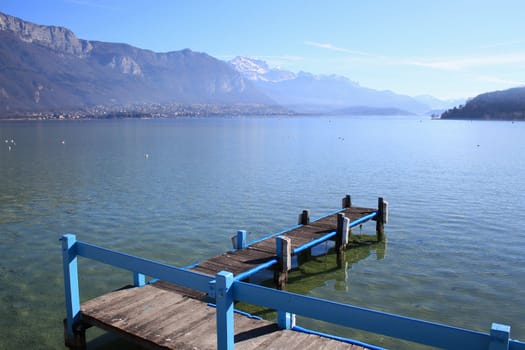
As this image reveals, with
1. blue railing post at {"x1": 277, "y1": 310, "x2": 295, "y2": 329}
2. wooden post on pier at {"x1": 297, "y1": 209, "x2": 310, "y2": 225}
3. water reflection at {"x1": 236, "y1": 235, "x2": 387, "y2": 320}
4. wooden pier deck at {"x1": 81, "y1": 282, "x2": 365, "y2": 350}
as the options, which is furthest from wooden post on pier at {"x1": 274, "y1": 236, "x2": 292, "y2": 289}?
blue railing post at {"x1": 277, "y1": 310, "x2": 295, "y2": 329}

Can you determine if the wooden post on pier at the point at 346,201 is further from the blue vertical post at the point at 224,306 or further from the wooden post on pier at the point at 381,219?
the blue vertical post at the point at 224,306

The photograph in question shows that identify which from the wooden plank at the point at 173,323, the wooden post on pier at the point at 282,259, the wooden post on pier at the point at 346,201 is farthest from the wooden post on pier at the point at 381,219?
the wooden plank at the point at 173,323

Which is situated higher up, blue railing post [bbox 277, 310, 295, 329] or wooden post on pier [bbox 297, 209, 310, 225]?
blue railing post [bbox 277, 310, 295, 329]

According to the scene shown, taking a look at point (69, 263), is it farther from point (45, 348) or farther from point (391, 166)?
point (391, 166)

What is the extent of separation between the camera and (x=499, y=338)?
14.9ft

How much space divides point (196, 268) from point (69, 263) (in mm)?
4310

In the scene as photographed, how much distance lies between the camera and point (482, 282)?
45.4 feet

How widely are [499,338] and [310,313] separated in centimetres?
206

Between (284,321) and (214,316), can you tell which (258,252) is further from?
(284,321)

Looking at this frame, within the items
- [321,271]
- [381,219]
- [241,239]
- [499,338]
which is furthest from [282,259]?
[499,338]

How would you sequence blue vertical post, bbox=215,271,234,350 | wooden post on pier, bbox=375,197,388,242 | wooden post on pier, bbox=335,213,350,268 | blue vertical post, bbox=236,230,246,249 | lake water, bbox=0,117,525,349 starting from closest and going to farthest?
blue vertical post, bbox=215,271,234,350, lake water, bbox=0,117,525,349, blue vertical post, bbox=236,230,246,249, wooden post on pier, bbox=335,213,350,268, wooden post on pier, bbox=375,197,388,242

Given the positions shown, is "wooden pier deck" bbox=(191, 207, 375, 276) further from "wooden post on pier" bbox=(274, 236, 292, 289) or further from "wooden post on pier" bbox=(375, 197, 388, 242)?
"wooden post on pier" bbox=(375, 197, 388, 242)

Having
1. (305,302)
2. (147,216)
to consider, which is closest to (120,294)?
(305,302)

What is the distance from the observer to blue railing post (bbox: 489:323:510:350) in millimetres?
4516
